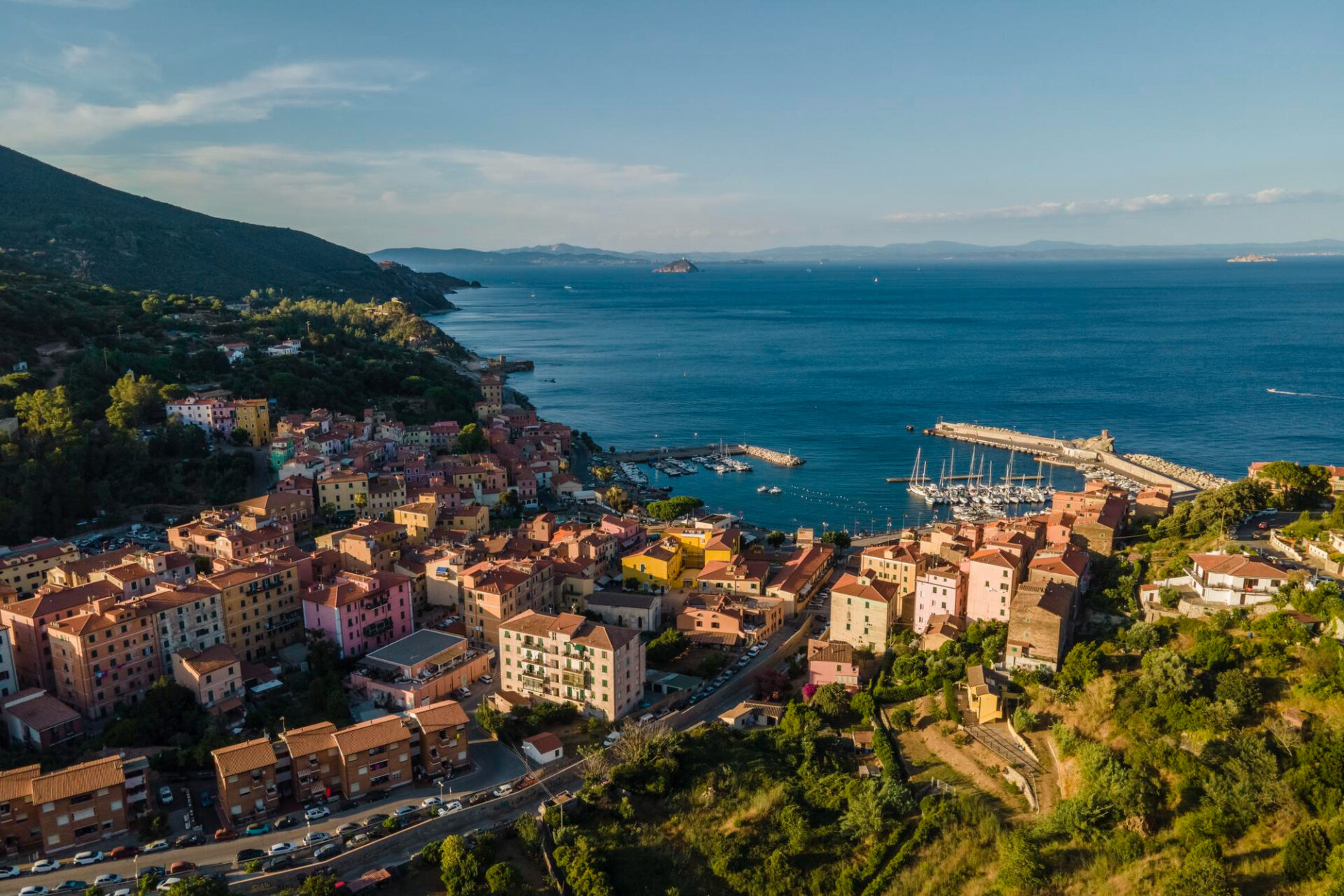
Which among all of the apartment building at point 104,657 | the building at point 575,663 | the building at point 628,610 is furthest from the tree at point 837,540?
the apartment building at point 104,657

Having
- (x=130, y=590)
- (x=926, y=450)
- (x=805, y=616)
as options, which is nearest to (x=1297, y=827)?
(x=805, y=616)

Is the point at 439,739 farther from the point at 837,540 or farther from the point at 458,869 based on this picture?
the point at 837,540

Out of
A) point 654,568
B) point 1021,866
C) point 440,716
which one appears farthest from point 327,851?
point 654,568

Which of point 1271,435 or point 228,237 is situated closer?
point 1271,435

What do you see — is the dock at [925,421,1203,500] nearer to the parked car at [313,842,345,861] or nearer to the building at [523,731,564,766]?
the building at [523,731,564,766]

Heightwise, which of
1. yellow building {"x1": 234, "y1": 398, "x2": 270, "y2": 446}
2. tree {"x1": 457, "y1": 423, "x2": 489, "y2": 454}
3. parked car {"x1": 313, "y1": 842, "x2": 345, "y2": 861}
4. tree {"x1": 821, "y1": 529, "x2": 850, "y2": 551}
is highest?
yellow building {"x1": 234, "y1": 398, "x2": 270, "y2": 446}

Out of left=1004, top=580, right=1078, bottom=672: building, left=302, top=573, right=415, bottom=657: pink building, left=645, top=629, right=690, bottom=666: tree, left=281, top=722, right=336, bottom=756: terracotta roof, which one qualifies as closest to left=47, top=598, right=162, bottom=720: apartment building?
left=302, top=573, right=415, bottom=657: pink building

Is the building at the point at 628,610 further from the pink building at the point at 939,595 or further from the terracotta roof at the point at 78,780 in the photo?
the terracotta roof at the point at 78,780

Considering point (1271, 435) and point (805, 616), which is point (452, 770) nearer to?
point (805, 616)
